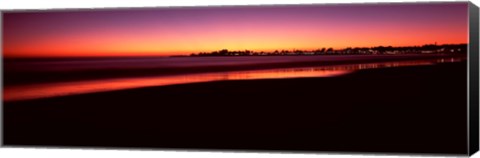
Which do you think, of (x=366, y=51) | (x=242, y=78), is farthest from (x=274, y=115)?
(x=366, y=51)

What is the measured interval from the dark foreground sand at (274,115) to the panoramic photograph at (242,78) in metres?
0.01

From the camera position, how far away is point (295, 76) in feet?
31.1

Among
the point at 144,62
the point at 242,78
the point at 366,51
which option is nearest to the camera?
the point at 366,51

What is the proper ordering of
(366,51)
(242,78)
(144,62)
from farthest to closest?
(144,62), (242,78), (366,51)

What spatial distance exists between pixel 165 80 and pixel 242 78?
764 mm

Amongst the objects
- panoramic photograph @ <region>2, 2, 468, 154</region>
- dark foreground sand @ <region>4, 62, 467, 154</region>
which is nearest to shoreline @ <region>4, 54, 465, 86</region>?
panoramic photograph @ <region>2, 2, 468, 154</region>

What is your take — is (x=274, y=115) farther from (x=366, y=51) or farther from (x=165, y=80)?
(x=165, y=80)

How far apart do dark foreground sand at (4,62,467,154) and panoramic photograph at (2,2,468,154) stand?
0.03 feet

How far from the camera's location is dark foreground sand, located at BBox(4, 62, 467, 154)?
9.04 metres

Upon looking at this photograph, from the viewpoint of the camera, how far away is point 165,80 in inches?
385

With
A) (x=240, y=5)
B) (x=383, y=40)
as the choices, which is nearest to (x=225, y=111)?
(x=240, y=5)

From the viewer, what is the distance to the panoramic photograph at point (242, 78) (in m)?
9.08

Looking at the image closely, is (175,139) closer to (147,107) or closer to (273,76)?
(147,107)

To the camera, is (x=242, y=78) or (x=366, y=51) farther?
(x=242, y=78)
